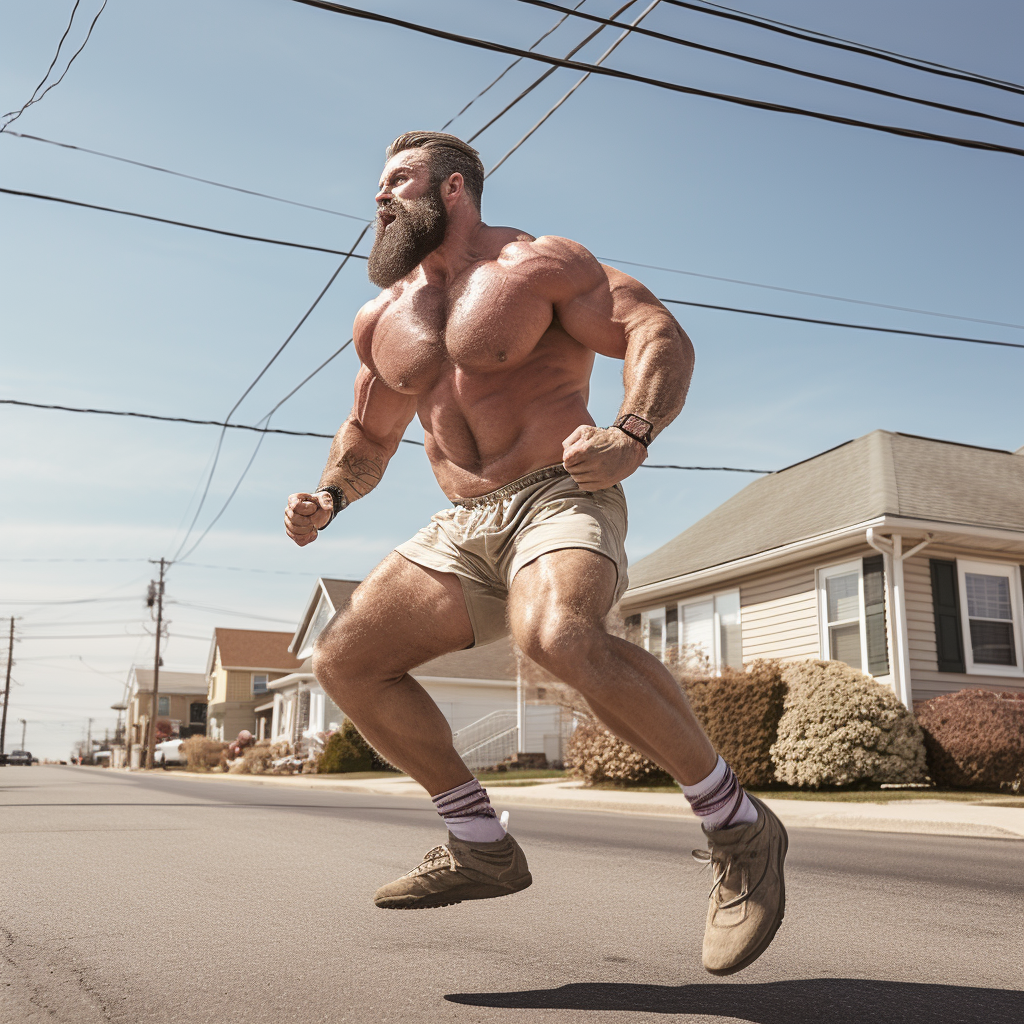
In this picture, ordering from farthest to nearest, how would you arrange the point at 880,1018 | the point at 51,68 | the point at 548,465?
the point at 51,68 → the point at 548,465 → the point at 880,1018

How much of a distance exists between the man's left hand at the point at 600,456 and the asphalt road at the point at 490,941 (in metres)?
1.28

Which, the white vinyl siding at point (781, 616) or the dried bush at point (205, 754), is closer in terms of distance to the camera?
the white vinyl siding at point (781, 616)

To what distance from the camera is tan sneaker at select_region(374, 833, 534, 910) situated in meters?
3.01

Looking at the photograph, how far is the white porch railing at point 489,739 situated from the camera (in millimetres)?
29344

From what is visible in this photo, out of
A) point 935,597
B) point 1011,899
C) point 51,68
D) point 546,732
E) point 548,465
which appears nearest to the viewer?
point 548,465

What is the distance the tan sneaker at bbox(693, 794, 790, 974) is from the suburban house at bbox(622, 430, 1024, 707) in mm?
13258

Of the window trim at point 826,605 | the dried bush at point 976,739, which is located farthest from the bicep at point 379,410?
the window trim at point 826,605

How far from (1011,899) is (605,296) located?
3620mm

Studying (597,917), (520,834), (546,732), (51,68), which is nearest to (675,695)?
(597,917)

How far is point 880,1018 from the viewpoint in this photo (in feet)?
8.46

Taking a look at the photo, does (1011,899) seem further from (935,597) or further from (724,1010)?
(935,597)

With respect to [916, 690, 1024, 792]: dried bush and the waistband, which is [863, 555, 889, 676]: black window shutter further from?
the waistband

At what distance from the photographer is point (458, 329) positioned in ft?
10.1

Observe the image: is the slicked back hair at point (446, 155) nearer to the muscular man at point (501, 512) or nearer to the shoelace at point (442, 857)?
the muscular man at point (501, 512)
